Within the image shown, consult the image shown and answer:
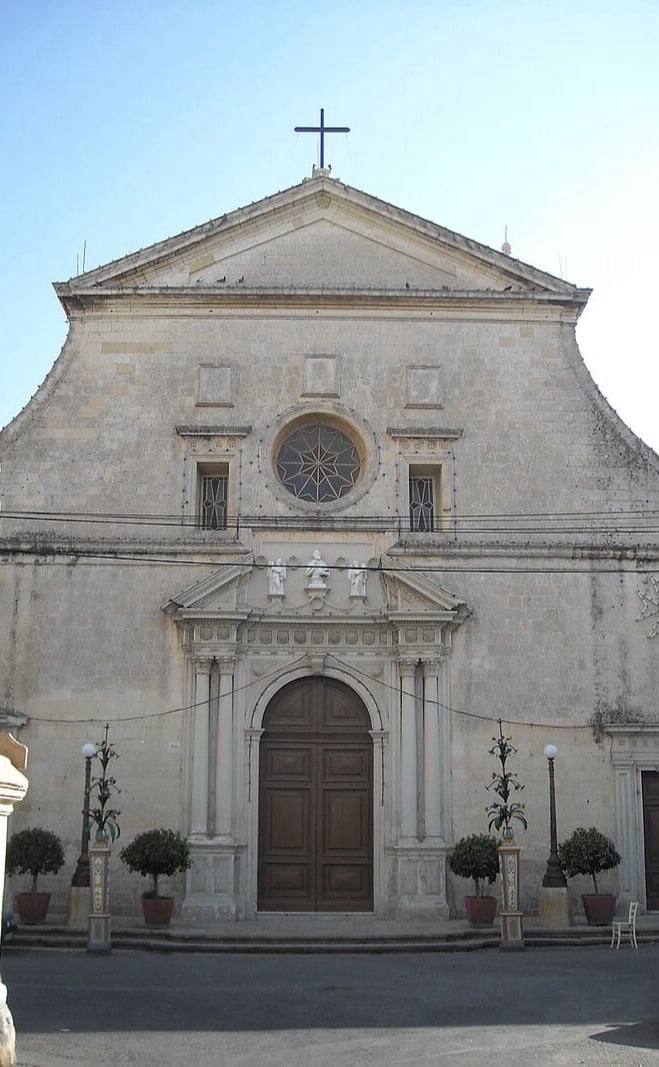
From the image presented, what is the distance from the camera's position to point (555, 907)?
18.4 meters

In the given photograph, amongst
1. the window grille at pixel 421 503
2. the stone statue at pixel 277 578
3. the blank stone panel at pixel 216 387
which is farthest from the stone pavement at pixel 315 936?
the blank stone panel at pixel 216 387

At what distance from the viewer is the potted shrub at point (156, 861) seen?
725 inches

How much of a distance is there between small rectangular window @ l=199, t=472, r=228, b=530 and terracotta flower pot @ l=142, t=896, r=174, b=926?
5992 millimetres

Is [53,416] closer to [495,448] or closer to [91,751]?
[91,751]

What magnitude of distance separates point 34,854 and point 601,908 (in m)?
8.30

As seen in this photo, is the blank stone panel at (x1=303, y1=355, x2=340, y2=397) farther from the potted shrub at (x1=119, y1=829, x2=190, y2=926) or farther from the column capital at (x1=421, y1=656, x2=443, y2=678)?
the potted shrub at (x1=119, y1=829, x2=190, y2=926)

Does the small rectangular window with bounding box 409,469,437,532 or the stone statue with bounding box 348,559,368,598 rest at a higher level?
the small rectangular window with bounding box 409,469,437,532

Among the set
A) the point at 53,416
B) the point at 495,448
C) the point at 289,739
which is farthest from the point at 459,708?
the point at 53,416

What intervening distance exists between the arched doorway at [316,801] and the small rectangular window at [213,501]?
2.96 m

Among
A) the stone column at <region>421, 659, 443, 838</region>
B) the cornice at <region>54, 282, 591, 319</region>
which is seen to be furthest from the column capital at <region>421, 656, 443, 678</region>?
the cornice at <region>54, 282, 591, 319</region>

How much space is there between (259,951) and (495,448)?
8.98 metres

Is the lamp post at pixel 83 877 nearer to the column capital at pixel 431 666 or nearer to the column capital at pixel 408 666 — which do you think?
the column capital at pixel 408 666

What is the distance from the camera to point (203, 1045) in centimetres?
934

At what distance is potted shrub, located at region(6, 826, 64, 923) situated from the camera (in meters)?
18.4
